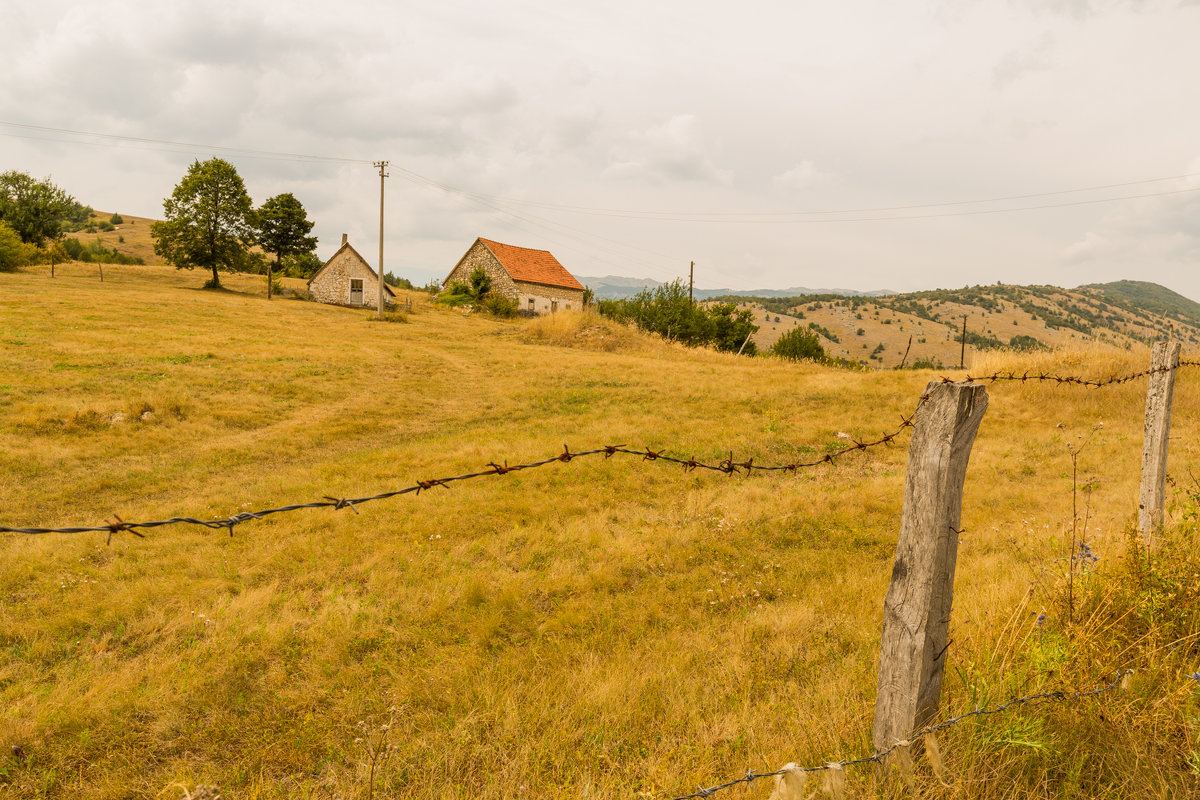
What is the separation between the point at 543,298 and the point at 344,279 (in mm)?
15464

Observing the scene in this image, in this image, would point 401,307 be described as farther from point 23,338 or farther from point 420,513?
point 420,513

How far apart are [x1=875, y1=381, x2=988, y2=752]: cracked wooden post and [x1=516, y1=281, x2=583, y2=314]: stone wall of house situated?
44.6m

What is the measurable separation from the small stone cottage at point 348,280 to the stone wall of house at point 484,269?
846cm

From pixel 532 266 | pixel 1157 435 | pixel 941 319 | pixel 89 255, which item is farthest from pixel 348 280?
pixel 941 319

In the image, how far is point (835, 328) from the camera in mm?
111875

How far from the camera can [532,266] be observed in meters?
50.2

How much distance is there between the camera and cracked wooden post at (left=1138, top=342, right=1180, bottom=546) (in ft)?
Answer: 16.7

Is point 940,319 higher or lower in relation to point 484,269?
higher

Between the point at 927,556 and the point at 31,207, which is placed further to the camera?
the point at 31,207

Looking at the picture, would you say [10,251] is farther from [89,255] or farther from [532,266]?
[532,266]

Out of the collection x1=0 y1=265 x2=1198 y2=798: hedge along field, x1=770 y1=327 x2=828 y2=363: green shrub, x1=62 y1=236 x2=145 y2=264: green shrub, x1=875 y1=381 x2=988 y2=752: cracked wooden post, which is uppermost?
x1=62 y1=236 x2=145 y2=264: green shrub

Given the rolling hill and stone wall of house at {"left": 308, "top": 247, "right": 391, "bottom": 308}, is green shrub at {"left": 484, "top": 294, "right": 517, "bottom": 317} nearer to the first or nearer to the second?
stone wall of house at {"left": 308, "top": 247, "right": 391, "bottom": 308}

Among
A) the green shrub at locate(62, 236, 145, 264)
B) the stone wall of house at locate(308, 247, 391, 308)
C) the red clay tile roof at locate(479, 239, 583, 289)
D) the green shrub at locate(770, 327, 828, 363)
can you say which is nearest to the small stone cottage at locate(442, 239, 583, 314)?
the red clay tile roof at locate(479, 239, 583, 289)

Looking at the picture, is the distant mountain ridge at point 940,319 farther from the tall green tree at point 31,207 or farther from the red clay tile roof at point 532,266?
the tall green tree at point 31,207
